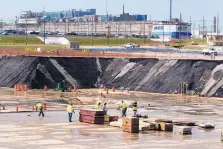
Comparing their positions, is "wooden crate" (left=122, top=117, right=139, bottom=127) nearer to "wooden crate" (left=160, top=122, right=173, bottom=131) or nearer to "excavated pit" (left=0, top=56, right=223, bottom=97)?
"wooden crate" (left=160, top=122, right=173, bottom=131)

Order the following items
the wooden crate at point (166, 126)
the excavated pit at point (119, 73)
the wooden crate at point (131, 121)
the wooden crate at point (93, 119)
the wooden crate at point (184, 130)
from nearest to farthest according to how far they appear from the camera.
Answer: the wooden crate at point (131, 121) → the wooden crate at point (184, 130) → the wooden crate at point (166, 126) → the wooden crate at point (93, 119) → the excavated pit at point (119, 73)

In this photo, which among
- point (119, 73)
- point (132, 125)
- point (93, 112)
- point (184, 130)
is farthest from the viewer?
point (119, 73)

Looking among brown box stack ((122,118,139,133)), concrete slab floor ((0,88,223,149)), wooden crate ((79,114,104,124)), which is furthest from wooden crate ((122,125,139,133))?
wooden crate ((79,114,104,124))

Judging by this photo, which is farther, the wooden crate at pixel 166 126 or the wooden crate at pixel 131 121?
the wooden crate at pixel 166 126

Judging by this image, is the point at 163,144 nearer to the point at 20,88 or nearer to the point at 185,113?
the point at 185,113

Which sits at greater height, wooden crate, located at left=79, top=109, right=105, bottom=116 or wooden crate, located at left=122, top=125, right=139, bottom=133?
wooden crate, located at left=79, top=109, right=105, bottom=116

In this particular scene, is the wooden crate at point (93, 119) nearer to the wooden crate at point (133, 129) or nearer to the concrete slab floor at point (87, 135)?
the concrete slab floor at point (87, 135)

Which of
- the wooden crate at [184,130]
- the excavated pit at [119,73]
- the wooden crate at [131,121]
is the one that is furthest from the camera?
the excavated pit at [119,73]

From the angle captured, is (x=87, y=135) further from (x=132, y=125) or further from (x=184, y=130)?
(x=184, y=130)

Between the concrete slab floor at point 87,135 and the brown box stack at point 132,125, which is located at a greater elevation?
the brown box stack at point 132,125

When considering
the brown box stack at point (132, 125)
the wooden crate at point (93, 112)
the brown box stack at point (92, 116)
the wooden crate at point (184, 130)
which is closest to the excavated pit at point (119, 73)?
the wooden crate at point (93, 112)

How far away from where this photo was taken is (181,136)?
41219 millimetres

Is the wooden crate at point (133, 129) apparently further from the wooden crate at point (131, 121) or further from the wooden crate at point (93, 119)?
the wooden crate at point (93, 119)

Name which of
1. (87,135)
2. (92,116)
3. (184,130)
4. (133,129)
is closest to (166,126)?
(184,130)
